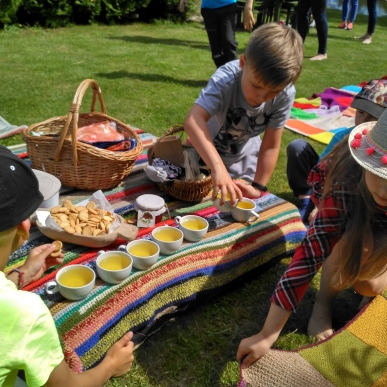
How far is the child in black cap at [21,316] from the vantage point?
0.98 m

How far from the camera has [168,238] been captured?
82.8 inches

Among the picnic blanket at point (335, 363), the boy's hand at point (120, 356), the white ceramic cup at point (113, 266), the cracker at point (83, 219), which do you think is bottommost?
the picnic blanket at point (335, 363)

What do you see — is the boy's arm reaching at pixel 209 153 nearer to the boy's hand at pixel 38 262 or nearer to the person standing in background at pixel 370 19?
the boy's hand at pixel 38 262

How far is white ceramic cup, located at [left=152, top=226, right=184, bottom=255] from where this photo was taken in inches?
79.0

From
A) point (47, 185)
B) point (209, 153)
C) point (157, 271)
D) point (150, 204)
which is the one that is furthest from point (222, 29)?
point (157, 271)

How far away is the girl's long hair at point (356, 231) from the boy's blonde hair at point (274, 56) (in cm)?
49

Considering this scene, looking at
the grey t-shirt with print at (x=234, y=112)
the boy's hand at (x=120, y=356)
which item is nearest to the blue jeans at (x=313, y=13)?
the grey t-shirt with print at (x=234, y=112)

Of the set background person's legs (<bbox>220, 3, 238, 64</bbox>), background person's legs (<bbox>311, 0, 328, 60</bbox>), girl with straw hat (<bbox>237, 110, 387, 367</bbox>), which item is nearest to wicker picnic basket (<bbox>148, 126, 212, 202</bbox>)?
girl with straw hat (<bbox>237, 110, 387, 367</bbox>)

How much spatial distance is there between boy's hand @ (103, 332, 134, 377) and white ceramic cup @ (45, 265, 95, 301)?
23 cm

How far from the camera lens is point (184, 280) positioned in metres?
1.99

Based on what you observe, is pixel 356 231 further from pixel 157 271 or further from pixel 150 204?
pixel 150 204

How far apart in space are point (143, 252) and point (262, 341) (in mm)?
653

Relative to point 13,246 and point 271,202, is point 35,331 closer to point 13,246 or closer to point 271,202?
point 13,246

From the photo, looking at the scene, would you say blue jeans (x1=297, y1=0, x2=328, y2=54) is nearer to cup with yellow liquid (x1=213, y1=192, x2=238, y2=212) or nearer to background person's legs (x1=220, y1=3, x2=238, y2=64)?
background person's legs (x1=220, y1=3, x2=238, y2=64)
